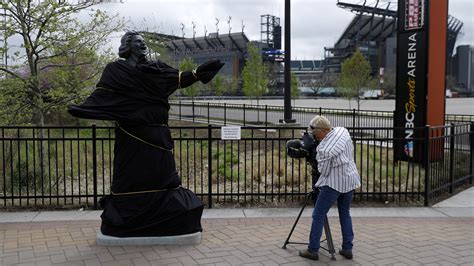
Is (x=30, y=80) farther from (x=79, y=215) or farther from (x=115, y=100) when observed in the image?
(x=115, y=100)

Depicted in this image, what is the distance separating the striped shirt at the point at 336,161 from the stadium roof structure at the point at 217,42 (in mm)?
86369

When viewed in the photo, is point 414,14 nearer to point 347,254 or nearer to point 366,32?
point 347,254

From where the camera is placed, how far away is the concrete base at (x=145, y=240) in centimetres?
528

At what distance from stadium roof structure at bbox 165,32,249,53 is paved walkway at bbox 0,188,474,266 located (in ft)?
278

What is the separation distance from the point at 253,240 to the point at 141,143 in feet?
5.65

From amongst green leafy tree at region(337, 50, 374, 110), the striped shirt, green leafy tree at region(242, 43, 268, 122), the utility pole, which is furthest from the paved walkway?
green leafy tree at region(337, 50, 374, 110)

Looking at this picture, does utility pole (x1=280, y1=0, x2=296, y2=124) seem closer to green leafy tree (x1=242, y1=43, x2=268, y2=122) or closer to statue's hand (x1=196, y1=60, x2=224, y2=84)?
statue's hand (x1=196, y1=60, x2=224, y2=84)

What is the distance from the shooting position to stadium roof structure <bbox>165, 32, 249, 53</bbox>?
91.1 meters

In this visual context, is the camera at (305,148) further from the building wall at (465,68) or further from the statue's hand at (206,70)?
the building wall at (465,68)

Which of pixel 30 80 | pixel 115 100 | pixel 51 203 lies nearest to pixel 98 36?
pixel 30 80

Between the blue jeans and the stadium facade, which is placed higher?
the stadium facade

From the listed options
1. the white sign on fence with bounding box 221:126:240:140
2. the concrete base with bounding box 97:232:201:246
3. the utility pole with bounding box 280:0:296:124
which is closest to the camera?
the concrete base with bounding box 97:232:201:246

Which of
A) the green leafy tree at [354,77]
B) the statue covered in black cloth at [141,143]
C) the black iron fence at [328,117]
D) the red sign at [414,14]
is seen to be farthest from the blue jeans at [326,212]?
the green leafy tree at [354,77]

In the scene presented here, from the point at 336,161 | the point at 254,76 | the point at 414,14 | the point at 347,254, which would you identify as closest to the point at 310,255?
the point at 347,254
